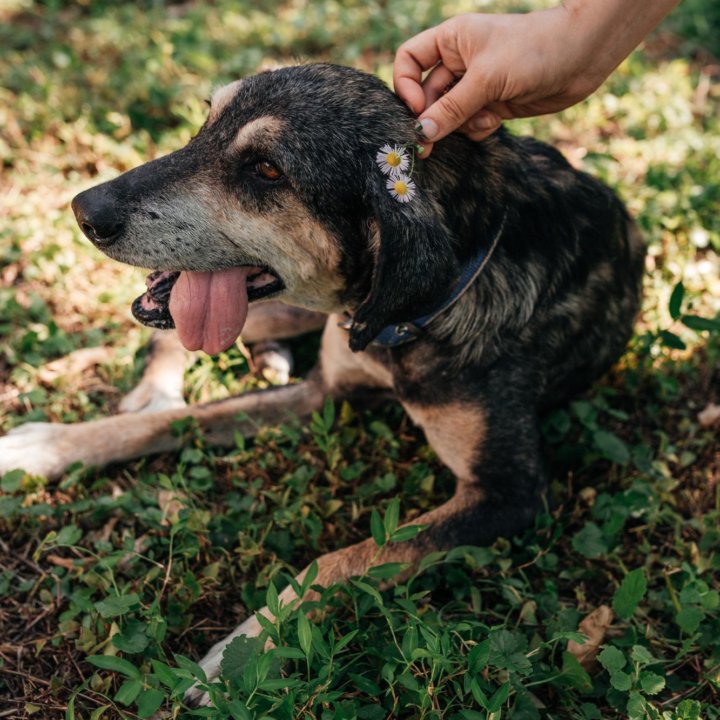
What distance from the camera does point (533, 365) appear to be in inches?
136

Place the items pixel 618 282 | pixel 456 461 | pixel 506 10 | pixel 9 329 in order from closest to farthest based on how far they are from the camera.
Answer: pixel 456 461 < pixel 618 282 < pixel 9 329 < pixel 506 10

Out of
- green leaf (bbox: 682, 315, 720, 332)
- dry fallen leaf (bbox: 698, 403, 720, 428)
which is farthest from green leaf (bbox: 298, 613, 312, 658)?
dry fallen leaf (bbox: 698, 403, 720, 428)

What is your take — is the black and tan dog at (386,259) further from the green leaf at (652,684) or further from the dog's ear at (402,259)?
the green leaf at (652,684)

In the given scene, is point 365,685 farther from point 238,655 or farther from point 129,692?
point 129,692

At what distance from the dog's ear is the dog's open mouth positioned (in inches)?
19.0

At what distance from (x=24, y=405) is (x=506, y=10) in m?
5.68

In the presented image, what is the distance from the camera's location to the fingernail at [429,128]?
2945 millimetres

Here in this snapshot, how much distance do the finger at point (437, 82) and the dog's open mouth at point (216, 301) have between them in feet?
3.18

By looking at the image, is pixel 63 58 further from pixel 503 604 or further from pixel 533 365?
pixel 503 604

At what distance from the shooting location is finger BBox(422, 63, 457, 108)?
3205 mm

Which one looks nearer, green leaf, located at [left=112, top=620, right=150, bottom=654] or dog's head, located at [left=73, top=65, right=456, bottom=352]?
green leaf, located at [left=112, top=620, right=150, bottom=654]

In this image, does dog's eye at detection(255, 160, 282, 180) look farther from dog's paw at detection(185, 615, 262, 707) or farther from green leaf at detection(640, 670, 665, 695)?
green leaf at detection(640, 670, 665, 695)

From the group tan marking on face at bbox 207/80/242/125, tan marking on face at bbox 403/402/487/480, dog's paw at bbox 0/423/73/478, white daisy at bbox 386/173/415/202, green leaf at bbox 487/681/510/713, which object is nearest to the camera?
green leaf at bbox 487/681/510/713

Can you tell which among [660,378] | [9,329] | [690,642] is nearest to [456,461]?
[690,642]
